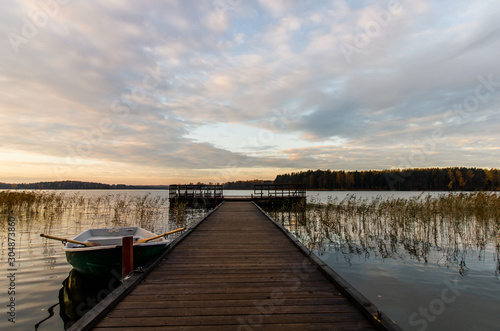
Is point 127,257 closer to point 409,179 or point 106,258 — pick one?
point 106,258

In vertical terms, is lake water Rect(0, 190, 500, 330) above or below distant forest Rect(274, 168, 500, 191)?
below

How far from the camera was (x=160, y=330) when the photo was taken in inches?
107

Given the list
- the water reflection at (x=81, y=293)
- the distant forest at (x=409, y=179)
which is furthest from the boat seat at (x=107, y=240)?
the distant forest at (x=409, y=179)

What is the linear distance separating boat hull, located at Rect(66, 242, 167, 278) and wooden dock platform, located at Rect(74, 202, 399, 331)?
33cm

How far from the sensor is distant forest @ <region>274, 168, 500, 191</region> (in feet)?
231

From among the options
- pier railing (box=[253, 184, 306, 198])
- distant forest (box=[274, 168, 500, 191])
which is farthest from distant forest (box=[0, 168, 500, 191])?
pier railing (box=[253, 184, 306, 198])

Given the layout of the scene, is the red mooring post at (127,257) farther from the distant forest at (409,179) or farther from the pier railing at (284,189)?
the distant forest at (409,179)

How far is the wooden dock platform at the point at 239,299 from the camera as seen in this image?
113 inches

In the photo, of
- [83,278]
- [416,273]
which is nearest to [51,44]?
[83,278]

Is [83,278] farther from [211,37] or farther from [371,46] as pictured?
[371,46]

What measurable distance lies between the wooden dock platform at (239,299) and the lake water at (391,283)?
74.1 inches

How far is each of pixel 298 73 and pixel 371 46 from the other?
15.4ft

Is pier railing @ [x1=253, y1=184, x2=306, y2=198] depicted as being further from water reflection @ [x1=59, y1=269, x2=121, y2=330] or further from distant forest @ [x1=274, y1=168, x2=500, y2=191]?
distant forest @ [x1=274, y1=168, x2=500, y2=191]

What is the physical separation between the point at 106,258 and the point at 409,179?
93045 millimetres
